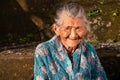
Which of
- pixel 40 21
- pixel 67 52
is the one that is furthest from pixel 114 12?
pixel 67 52

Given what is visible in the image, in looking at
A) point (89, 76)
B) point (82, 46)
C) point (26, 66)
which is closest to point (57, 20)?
point (82, 46)

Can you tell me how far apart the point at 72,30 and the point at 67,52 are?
0.28m

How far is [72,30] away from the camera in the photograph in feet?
11.2

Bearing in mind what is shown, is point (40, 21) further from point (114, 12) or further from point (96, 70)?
point (96, 70)

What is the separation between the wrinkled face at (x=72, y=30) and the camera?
339 cm

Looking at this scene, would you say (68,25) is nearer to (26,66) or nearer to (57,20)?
(57,20)

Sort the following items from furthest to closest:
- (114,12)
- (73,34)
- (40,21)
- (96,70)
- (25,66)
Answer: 1. (40,21)
2. (114,12)
3. (25,66)
4. (96,70)
5. (73,34)

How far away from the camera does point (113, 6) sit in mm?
7121

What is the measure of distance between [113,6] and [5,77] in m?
3.29

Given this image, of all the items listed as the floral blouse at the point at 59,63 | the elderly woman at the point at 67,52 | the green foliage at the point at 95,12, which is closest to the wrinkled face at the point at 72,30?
the elderly woman at the point at 67,52

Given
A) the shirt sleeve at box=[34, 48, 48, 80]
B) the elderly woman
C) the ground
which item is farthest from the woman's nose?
the ground

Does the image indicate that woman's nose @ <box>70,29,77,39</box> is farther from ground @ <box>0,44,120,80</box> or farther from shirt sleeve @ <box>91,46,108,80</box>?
ground @ <box>0,44,120,80</box>

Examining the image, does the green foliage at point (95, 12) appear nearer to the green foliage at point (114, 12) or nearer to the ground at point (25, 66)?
the green foliage at point (114, 12)

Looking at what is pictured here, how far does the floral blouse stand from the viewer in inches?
137
